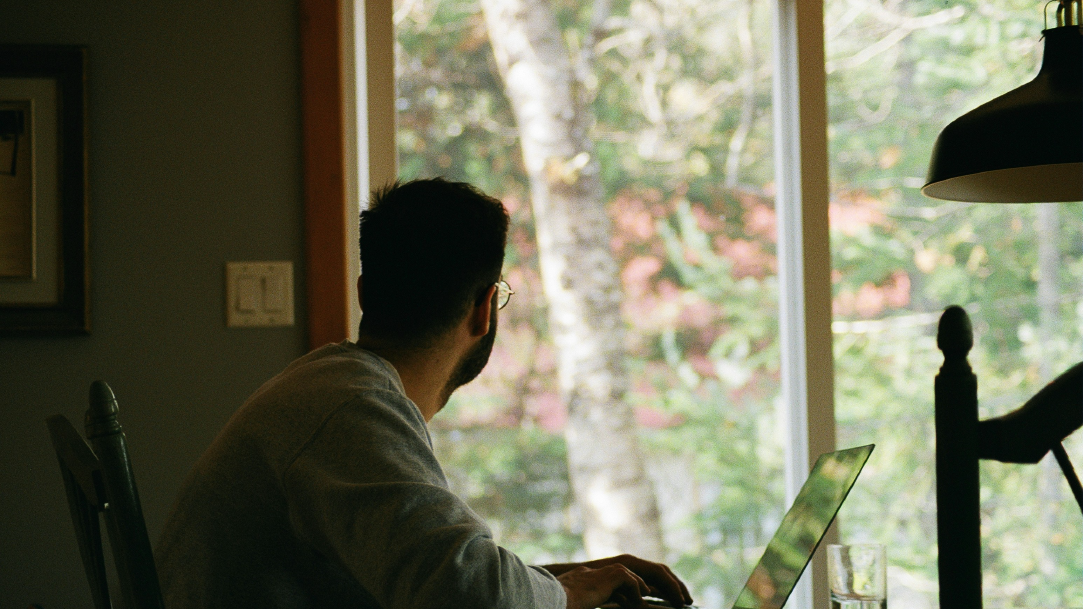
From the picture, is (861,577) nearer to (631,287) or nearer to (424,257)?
(424,257)

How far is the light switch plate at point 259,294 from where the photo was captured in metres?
1.72

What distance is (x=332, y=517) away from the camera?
2.94 ft

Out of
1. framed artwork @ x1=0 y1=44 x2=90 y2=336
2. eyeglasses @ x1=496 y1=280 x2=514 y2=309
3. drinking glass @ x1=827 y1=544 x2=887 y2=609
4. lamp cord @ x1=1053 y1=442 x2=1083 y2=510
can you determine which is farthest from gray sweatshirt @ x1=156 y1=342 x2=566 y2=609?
framed artwork @ x1=0 y1=44 x2=90 y2=336

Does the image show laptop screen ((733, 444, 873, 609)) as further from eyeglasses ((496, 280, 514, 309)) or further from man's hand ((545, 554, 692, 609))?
eyeglasses ((496, 280, 514, 309))

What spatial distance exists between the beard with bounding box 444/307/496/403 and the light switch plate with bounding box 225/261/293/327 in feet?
1.94

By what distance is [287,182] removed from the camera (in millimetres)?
1738

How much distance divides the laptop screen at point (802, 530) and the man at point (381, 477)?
0.15 meters

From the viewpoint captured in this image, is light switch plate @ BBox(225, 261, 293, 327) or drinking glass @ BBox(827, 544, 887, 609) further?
light switch plate @ BBox(225, 261, 293, 327)

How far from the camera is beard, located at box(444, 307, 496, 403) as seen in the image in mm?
1275

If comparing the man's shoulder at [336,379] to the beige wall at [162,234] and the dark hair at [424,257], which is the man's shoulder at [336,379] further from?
the beige wall at [162,234]

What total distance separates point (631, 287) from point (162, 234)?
1.04m

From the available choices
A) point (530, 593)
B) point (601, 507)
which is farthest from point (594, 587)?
point (601, 507)

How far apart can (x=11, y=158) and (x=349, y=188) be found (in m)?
0.66

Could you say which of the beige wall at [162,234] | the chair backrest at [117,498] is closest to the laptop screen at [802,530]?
the chair backrest at [117,498]
